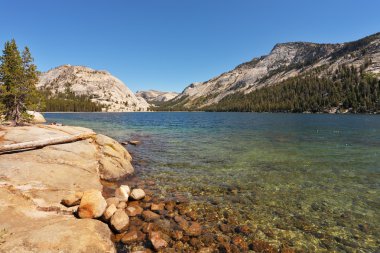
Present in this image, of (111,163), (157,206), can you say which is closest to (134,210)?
(157,206)

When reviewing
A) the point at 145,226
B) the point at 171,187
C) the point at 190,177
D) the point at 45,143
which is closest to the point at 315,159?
the point at 190,177

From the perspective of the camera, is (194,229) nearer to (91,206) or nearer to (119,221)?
(119,221)

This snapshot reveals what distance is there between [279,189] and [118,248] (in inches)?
A: 478

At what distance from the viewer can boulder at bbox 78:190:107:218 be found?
461 inches

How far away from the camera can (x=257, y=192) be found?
16594mm

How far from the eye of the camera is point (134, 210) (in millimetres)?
13609

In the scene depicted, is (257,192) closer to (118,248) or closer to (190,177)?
(190,177)

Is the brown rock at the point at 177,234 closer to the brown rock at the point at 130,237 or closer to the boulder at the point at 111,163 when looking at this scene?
the brown rock at the point at 130,237

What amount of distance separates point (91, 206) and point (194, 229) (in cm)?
546

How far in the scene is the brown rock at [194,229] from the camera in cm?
1134

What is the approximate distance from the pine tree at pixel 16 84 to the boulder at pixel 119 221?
29.1 metres

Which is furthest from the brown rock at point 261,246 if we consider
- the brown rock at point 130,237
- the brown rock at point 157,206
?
the brown rock at point 157,206

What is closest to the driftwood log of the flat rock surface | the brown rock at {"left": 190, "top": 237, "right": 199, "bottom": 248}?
the flat rock surface

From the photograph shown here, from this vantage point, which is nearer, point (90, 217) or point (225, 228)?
point (90, 217)
